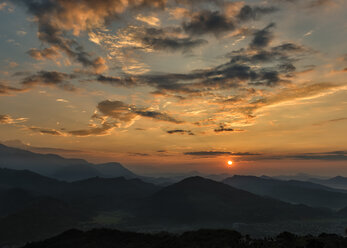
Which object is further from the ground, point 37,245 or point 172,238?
point 172,238

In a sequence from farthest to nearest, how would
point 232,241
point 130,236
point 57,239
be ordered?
point 57,239 < point 130,236 < point 232,241

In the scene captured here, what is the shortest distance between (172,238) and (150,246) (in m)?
9.53

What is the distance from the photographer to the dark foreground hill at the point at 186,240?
67500 millimetres

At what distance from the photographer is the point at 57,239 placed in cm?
14725

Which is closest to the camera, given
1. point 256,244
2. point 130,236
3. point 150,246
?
point 256,244

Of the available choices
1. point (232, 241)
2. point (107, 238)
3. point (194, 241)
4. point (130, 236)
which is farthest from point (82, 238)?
point (232, 241)

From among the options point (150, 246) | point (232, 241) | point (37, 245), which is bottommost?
point (37, 245)

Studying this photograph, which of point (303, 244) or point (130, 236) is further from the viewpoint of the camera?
point (130, 236)

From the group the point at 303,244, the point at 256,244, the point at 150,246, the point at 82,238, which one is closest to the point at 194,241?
the point at 150,246

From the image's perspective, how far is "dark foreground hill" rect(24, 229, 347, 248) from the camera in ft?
221

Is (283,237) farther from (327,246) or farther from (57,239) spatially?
(57,239)

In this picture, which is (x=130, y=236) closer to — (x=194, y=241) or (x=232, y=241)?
(x=194, y=241)

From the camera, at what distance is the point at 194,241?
98500 mm

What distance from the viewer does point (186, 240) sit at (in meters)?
101
